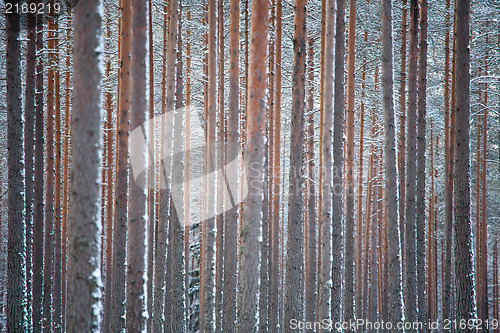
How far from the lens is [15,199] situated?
930 cm

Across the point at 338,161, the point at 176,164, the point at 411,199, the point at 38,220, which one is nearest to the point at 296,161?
the point at 338,161

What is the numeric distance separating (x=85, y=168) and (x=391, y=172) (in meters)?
7.71

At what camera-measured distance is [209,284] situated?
10.4 meters

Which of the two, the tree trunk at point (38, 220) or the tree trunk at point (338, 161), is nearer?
the tree trunk at point (338, 161)

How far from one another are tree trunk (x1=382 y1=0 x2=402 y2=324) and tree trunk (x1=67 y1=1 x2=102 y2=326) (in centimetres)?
750

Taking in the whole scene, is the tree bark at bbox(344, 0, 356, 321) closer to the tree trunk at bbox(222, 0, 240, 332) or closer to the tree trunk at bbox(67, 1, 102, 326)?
the tree trunk at bbox(222, 0, 240, 332)

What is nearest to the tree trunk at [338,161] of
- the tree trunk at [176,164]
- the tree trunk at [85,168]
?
the tree trunk at [176,164]

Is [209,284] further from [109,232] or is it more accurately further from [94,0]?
[109,232]

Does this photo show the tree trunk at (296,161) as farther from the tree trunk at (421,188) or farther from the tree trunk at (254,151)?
the tree trunk at (421,188)

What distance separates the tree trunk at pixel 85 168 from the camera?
530 cm

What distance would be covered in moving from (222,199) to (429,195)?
13663 millimetres

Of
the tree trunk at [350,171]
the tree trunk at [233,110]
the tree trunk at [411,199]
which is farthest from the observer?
the tree trunk at [350,171]

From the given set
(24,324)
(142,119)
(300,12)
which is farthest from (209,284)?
(300,12)

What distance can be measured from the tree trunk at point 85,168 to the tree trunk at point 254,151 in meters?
3.28
